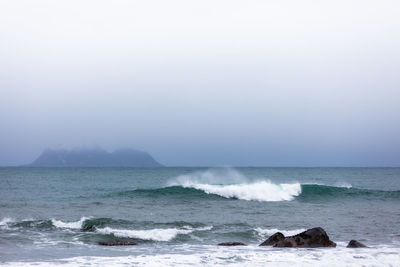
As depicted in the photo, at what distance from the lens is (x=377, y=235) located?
1803cm

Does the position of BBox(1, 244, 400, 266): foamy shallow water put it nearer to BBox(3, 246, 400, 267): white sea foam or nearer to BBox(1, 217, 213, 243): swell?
BBox(3, 246, 400, 267): white sea foam

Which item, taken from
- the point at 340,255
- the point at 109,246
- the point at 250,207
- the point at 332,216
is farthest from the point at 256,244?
the point at 250,207

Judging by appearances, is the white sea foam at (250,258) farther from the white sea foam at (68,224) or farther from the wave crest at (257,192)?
the wave crest at (257,192)

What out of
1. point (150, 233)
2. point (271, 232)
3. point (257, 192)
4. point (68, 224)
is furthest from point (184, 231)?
point (257, 192)

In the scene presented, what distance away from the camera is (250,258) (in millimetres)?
12938

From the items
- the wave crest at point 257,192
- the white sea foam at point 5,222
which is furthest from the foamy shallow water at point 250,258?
the wave crest at point 257,192

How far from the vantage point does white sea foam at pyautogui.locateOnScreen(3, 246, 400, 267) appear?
12172 millimetres

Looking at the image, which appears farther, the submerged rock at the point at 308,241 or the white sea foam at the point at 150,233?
the white sea foam at the point at 150,233

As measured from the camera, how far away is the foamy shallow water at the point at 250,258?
12.2m

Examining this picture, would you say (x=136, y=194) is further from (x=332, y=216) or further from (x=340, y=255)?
(x=340, y=255)

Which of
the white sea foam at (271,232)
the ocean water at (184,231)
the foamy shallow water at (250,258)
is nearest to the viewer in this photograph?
the foamy shallow water at (250,258)

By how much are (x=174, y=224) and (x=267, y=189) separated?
19156 mm

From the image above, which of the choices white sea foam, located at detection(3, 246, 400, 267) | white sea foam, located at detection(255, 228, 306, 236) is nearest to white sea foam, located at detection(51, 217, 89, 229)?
white sea foam, located at detection(3, 246, 400, 267)

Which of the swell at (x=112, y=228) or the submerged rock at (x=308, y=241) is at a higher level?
the submerged rock at (x=308, y=241)
